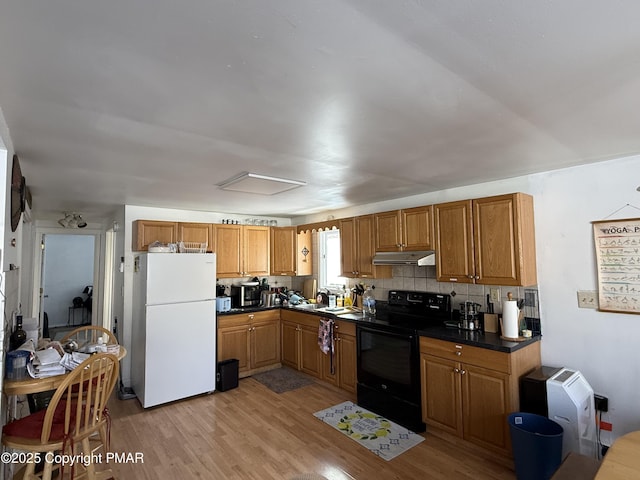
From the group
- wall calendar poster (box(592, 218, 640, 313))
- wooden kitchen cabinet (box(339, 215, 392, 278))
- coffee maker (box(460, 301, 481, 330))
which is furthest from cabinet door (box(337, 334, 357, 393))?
wall calendar poster (box(592, 218, 640, 313))

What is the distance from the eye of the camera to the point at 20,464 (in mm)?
2695

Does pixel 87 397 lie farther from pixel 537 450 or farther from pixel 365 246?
pixel 365 246

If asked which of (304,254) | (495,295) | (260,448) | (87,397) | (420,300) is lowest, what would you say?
(260,448)

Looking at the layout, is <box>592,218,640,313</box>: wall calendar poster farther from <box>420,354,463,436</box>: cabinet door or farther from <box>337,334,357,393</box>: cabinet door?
<box>337,334,357,393</box>: cabinet door

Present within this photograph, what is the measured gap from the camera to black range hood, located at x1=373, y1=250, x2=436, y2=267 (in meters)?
3.45

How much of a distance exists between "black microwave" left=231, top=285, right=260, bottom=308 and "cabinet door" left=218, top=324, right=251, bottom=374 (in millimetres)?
379

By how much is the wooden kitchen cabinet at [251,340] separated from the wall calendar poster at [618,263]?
3719mm

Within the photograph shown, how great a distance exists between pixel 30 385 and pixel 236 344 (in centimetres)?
270

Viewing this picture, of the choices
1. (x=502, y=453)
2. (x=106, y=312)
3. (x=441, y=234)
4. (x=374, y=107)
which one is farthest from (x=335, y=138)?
(x=106, y=312)

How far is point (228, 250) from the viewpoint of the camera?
4.84 m

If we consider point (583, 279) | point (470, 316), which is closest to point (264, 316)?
point (470, 316)

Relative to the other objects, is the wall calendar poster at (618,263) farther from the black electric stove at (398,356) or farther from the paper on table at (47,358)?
A: the paper on table at (47,358)

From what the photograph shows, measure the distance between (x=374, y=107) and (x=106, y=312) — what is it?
5517mm

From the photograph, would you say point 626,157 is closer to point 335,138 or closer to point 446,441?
point 335,138
